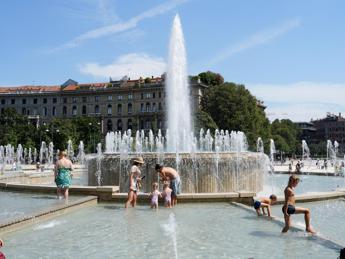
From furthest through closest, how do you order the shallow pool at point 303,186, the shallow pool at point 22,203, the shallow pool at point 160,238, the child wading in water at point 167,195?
1. the shallow pool at point 303,186
2. the child wading in water at point 167,195
3. the shallow pool at point 22,203
4. the shallow pool at point 160,238

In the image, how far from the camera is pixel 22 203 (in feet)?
50.6

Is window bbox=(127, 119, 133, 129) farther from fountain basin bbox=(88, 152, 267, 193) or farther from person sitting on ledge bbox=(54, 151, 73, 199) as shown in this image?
person sitting on ledge bbox=(54, 151, 73, 199)

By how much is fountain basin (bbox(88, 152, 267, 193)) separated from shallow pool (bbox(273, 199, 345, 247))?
13.1 ft

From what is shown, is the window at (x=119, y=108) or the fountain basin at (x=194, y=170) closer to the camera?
the fountain basin at (x=194, y=170)

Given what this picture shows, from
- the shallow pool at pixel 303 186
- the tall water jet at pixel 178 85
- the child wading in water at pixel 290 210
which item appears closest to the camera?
the child wading in water at pixel 290 210

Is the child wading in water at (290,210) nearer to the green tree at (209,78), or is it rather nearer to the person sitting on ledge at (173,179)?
the person sitting on ledge at (173,179)

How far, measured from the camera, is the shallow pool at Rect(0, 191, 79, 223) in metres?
13.0

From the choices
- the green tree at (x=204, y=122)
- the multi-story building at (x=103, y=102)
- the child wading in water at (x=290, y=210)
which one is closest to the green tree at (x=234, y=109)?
the green tree at (x=204, y=122)

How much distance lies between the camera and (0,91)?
131m

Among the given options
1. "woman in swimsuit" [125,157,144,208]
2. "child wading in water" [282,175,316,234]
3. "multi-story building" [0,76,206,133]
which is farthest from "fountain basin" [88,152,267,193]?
"multi-story building" [0,76,206,133]

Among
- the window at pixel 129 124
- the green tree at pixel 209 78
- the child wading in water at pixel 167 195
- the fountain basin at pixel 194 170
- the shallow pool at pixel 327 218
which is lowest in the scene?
the shallow pool at pixel 327 218

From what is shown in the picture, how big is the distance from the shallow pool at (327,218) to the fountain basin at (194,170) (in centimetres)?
401

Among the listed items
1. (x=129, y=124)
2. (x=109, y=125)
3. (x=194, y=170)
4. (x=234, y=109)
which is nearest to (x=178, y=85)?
(x=194, y=170)

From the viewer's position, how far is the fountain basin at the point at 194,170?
1827cm
